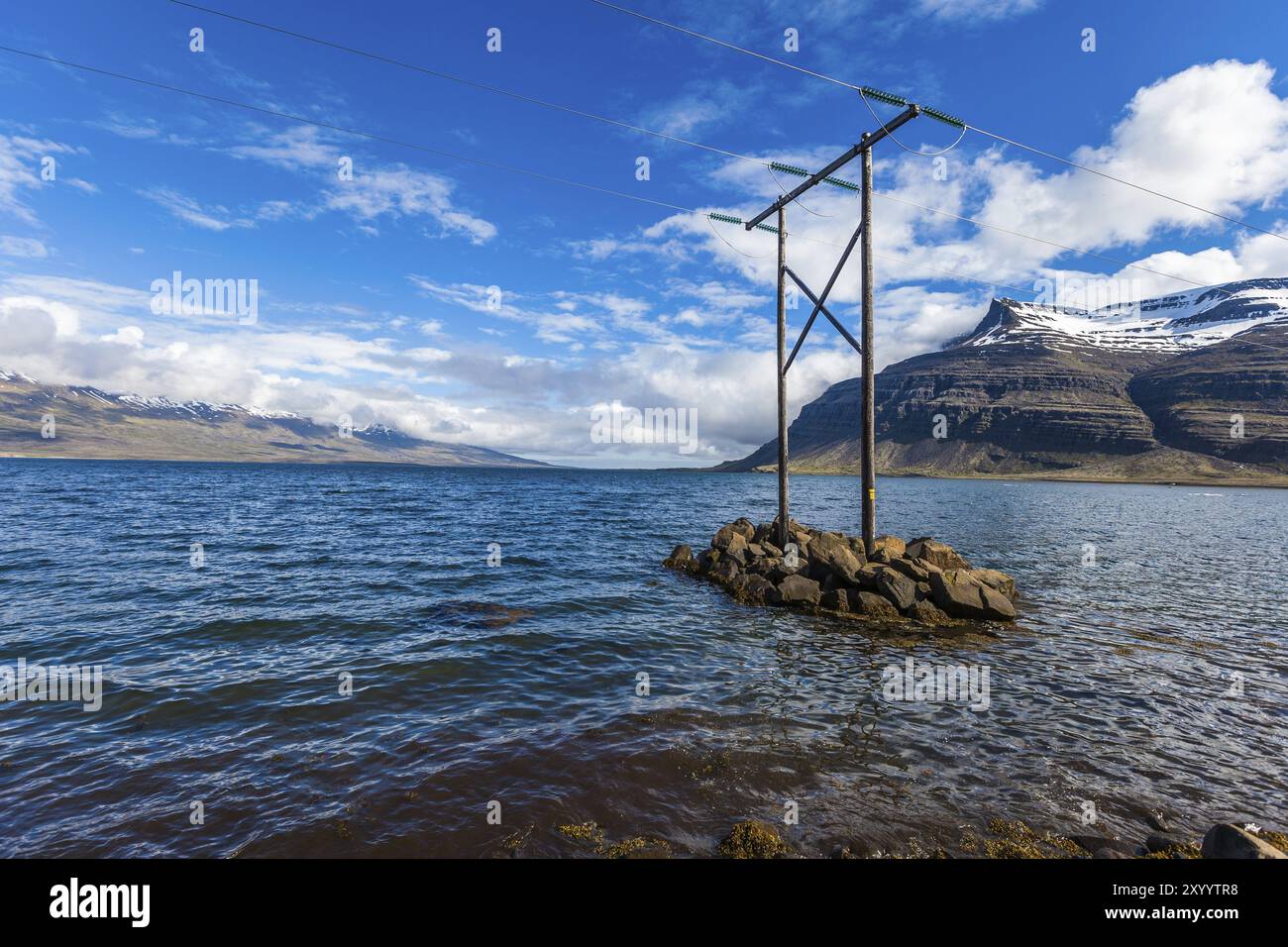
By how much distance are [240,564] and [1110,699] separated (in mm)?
33068

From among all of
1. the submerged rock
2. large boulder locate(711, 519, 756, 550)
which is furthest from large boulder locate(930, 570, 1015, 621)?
the submerged rock

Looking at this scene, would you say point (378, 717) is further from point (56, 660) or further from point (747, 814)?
point (56, 660)

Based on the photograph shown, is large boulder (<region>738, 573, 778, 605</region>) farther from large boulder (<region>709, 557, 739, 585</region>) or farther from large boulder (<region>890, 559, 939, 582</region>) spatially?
large boulder (<region>890, 559, 939, 582</region>)

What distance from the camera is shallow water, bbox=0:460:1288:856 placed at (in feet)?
25.2

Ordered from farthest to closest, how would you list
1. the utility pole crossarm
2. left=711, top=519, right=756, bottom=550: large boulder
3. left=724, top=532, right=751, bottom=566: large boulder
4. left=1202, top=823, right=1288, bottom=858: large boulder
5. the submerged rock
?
1. left=711, top=519, right=756, bottom=550: large boulder
2. left=724, top=532, right=751, bottom=566: large boulder
3. the utility pole crossarm
4. the submerged rock
5. left=1202, top=823, right=1288, bottom=858: large boulder

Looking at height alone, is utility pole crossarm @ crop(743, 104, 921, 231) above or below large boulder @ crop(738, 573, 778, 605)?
above

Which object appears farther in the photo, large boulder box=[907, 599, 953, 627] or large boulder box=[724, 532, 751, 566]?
large boulder box=[724, 532, 751, 566]

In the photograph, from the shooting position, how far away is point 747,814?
25.4ft

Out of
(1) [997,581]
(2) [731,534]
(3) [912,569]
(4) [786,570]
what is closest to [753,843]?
(3) [912,569]

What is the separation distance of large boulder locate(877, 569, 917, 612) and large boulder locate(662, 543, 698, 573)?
9975 mm

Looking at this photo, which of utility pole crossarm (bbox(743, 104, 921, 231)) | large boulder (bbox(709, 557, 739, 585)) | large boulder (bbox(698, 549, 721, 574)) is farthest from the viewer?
large boulder (bbox(698, 549, 721, 574))

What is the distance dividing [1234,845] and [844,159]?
21.7m

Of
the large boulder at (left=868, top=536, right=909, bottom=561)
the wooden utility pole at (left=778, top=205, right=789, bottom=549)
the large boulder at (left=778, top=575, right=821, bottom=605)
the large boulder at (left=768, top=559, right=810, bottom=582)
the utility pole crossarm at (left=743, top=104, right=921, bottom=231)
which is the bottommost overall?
the large boulder at (left=778, top=575, right=821, bottom=605)
